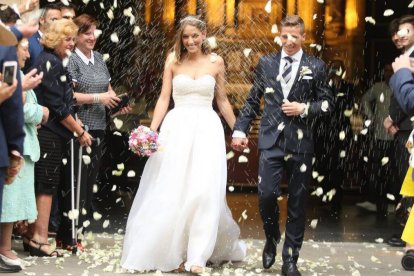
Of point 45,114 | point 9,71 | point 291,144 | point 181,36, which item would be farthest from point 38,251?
point 9,71

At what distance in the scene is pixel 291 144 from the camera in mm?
8602

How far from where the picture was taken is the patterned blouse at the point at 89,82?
9.76 meters

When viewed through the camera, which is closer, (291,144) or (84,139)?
(291,144)

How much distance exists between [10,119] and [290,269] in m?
3.09

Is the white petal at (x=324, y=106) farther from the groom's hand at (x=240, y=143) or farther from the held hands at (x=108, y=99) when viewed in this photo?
the held hands at (x=108, y=99)

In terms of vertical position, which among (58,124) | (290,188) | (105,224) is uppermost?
(58,124)

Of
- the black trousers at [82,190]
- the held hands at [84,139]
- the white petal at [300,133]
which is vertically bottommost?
the black trousers at [82,190]

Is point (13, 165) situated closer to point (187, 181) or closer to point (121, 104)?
point (187, 181)

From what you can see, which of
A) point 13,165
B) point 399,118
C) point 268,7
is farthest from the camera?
point 268,7

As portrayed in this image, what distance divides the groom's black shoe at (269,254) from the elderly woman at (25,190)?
1944 millimetres

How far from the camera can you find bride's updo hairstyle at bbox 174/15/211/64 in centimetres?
892

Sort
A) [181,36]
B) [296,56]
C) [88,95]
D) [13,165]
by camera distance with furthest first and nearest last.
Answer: [88,95] < [181,36] < [296,56] < [13,165]

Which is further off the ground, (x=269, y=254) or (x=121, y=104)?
(x=121, y=104)

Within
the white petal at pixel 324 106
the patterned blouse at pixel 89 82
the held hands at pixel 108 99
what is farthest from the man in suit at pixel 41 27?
the white petal at pixel 324 106
